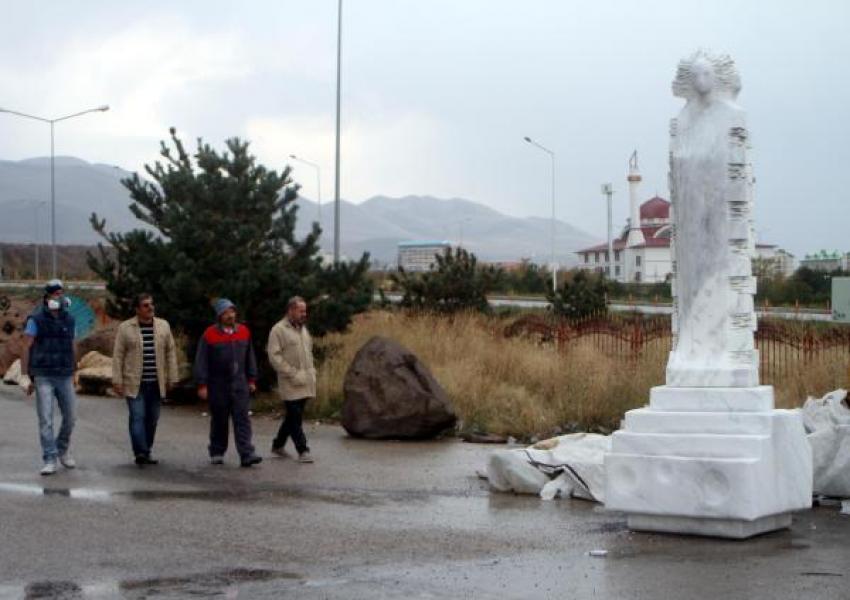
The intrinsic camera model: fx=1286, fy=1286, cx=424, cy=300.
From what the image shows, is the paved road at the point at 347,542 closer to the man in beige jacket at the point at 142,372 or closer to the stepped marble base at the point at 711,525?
Answer: the stepped marble base at the point at 711,525

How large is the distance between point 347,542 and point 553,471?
3.16 m

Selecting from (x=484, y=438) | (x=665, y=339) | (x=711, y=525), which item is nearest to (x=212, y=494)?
(x=711, y=525)

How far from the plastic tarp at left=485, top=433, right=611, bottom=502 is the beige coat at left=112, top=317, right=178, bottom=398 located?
151 inches

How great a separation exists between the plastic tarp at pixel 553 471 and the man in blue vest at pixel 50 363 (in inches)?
177

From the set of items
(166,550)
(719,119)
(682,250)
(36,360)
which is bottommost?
(166,550)

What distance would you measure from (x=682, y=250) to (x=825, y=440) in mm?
2463

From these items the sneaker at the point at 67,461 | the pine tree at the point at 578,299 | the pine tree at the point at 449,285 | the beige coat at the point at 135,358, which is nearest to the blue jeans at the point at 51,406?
the sneaker at the point at 67,461

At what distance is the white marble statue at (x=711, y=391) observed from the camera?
9.99m

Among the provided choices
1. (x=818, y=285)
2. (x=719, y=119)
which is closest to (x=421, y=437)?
(x=719, y=119)

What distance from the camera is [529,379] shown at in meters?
20.1

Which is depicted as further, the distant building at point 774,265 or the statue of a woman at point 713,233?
the distant building at point 774,265

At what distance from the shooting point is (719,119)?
34.8 feet

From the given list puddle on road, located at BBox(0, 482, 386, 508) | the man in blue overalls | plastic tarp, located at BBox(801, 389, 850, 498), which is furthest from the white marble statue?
the man in blue overalls

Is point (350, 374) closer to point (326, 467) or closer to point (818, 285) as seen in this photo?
point (326, 467)
